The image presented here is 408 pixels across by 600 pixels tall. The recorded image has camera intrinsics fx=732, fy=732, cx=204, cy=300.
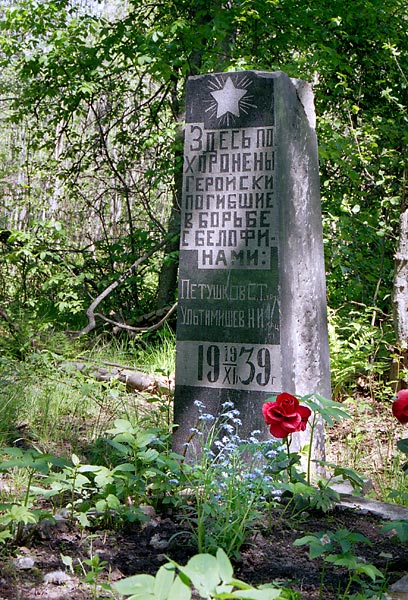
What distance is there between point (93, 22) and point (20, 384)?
3907 mm

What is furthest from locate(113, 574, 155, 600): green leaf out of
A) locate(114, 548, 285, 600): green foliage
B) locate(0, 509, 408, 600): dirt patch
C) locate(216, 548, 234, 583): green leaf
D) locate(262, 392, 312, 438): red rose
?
locate(262, 392, 312, 438): red rose

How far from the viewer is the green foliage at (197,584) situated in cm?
127

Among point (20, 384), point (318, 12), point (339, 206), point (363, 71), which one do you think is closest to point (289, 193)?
point (20, 384)

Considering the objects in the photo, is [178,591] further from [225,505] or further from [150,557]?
[225,505]

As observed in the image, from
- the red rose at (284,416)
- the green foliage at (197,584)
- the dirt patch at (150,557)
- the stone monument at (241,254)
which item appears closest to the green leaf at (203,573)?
the green foliage at (197,584)

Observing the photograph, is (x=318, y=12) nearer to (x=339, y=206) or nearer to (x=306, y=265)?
(x=339, y=206)

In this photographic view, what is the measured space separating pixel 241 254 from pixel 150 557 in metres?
1.85

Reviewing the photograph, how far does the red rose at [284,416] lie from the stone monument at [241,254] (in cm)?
105

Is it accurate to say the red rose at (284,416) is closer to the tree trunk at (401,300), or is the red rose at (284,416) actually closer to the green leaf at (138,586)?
the green leaf at (138,586)

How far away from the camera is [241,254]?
3977 millimetres

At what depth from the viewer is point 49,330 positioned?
765cm

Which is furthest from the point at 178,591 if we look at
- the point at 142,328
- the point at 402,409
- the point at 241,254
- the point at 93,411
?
the point at 142,328

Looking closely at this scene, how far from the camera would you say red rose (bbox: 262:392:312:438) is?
2.76 metres

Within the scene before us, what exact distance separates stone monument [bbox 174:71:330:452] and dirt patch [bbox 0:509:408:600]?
1.06m
